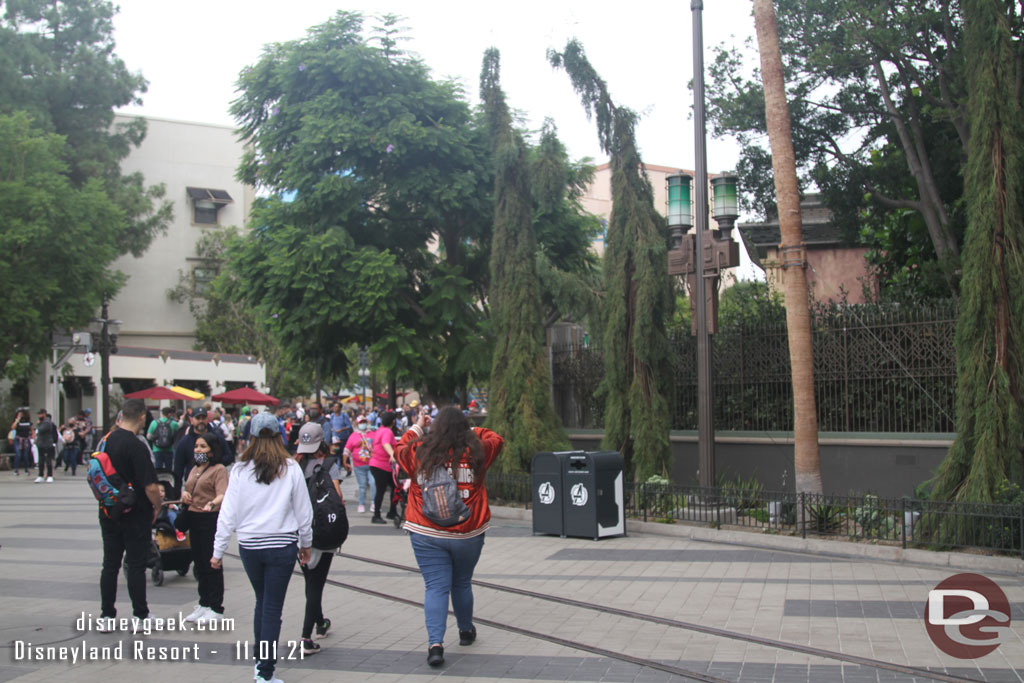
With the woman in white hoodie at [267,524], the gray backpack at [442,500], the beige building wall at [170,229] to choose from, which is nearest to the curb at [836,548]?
the gray backpack at [442,500]

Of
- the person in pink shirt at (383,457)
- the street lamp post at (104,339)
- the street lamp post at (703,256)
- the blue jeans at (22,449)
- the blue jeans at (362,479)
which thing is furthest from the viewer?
the blue jeans at (22,449)

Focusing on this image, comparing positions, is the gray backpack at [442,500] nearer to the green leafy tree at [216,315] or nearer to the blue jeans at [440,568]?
the blue jeans at [440,568]

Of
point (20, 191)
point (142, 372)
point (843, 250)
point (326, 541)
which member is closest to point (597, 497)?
point (326, 541)

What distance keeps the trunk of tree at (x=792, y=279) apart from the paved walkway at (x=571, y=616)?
Answer: 173 cm

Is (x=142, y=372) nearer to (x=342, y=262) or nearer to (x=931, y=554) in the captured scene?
(x=342, y=262)

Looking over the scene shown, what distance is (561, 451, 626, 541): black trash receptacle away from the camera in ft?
40.6

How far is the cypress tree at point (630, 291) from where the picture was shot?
15.2 meters

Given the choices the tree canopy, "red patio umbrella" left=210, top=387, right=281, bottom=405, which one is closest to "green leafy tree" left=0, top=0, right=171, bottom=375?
"red patio umbrella" left=210, top=387, right=281, bottom=405

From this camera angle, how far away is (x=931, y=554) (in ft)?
33.7

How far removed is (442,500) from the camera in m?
6.54

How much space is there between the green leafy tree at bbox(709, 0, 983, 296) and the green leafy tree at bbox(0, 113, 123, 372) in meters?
21.8

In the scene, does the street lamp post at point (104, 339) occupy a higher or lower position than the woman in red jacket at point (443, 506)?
higher

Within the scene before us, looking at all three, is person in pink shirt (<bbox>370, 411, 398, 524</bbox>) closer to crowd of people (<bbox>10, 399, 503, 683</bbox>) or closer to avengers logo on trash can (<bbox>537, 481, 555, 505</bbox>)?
avengers logo on trash can (<bbox>537, 481, 555, 505</bbox>)

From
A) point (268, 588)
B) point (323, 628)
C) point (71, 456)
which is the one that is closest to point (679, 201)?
point (323, 628)
